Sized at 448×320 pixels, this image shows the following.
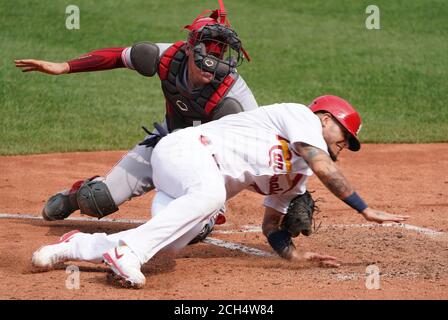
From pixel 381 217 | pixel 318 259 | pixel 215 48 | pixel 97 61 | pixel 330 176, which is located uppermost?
pixel 215 48

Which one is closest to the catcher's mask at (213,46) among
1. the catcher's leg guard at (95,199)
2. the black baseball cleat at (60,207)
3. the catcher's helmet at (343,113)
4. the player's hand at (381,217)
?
the catcher's helmet at (343,113)

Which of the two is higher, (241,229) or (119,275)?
(119,275)

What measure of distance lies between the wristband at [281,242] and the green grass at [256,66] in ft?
13.3

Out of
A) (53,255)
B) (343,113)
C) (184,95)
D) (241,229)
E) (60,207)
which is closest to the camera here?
(53,255)

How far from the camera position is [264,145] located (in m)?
5.82

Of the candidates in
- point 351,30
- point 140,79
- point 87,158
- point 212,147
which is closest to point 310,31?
point 351,30

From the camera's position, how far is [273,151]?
5.79 m

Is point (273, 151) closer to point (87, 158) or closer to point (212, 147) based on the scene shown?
point (212, 147)

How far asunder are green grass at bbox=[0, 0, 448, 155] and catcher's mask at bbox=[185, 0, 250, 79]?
12.0ft

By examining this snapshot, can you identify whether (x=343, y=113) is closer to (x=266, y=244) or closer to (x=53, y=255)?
(x=266, y=244)

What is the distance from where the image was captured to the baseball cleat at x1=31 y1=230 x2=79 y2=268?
18.9ft

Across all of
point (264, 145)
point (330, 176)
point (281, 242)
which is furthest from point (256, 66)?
point (330, 176)

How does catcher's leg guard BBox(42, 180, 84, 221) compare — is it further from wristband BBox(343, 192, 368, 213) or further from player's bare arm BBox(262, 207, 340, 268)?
wristband BBox(343, 192, 368, 213)

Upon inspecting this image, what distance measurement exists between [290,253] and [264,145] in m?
0.92
